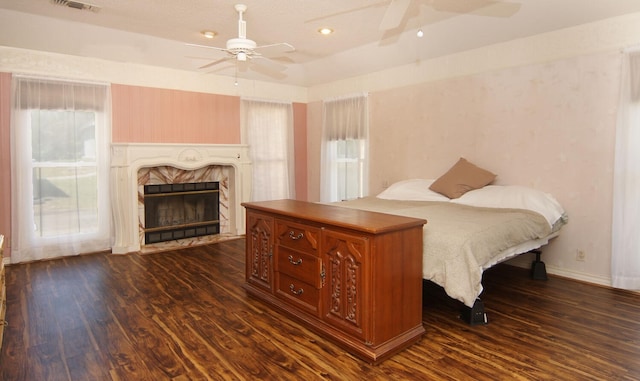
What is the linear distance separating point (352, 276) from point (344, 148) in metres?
4.09

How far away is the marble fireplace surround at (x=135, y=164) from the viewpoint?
495cm

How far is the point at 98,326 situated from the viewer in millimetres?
2867

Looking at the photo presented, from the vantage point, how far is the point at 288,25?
14.2ft

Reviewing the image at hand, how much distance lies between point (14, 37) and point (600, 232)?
6460 millimetres

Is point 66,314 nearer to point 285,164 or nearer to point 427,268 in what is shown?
point 427,268

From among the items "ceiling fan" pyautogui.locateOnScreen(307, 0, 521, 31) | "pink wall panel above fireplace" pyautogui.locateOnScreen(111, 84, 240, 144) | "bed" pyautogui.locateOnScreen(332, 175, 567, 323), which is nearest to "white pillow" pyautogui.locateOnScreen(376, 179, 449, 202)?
"bed" pyautogui.locateOnScreen(332, 175, 567, 323)

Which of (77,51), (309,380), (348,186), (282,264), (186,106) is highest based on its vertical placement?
(77,51)

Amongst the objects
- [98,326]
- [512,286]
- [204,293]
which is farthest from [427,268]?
[98,326]

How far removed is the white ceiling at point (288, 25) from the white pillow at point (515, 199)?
167 centimetres

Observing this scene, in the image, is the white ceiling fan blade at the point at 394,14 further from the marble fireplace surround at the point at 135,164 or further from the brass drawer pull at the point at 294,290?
the marble fireplace surround at the point at 135,164

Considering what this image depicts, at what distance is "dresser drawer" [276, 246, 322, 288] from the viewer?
2.74 m

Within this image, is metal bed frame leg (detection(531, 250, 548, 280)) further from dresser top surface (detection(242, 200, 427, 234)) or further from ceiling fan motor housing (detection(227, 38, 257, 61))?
ceiling fan motor housing (detection(227, 38, 257, 61))

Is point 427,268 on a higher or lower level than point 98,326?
higher

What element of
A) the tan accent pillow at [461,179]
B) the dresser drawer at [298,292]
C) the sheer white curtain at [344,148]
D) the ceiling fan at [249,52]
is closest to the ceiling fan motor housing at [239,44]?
the ceiling fan at [249,52]
